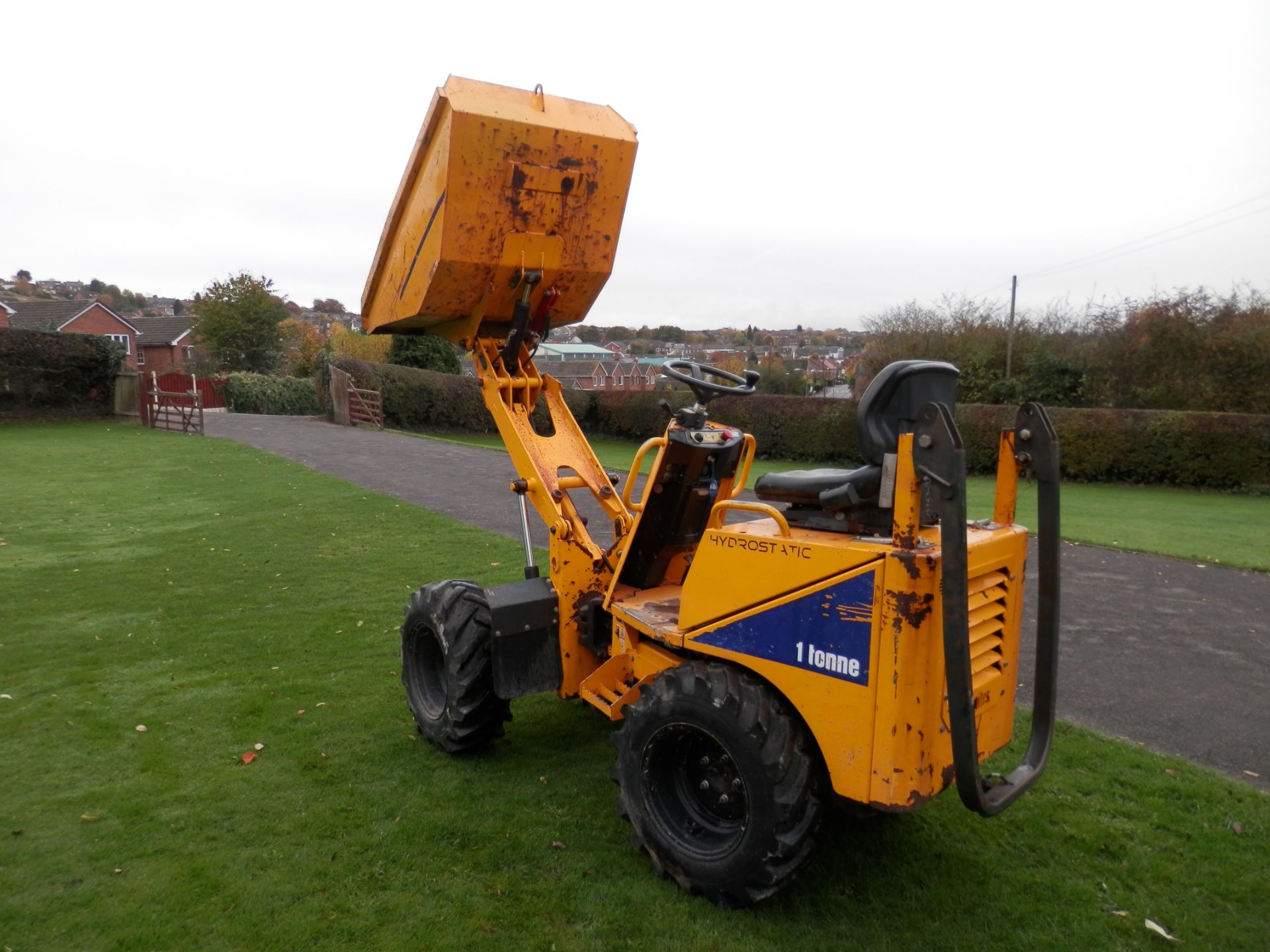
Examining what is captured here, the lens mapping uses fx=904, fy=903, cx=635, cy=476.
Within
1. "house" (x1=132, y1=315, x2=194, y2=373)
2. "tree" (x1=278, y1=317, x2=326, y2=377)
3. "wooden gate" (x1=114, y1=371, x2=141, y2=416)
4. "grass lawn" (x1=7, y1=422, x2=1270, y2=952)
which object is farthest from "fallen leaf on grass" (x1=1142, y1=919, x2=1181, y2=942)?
"house" (x1=132, y1=315, x2=194, y2=373)

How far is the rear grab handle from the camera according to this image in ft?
9.29

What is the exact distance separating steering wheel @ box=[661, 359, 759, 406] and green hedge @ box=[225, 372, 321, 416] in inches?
1383

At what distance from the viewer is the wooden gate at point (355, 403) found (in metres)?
28.9

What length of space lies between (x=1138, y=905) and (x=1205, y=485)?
20.2 meters

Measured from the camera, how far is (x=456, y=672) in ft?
15.4

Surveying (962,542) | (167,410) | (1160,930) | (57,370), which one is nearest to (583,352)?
(167,410)

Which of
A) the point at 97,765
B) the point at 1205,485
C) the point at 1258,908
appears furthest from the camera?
the point at 1205,485

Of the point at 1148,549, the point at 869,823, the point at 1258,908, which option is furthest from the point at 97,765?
the point at 1148,549

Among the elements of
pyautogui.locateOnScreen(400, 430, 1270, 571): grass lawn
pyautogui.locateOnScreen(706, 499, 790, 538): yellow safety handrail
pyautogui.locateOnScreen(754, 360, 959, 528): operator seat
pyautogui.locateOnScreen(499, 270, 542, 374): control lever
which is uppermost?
pyautogui.locateOnScreen(499, 270, 542, 374): control lever

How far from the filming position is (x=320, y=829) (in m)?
4.14

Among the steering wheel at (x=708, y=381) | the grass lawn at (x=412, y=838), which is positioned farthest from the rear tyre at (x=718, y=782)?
the steering wheel at (x=708, y=381)

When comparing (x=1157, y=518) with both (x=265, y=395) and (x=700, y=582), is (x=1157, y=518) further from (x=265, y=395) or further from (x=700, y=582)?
(x=265, y=395)

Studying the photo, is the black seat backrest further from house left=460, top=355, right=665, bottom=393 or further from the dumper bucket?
house left=460, top=355, right=665, bottom=393

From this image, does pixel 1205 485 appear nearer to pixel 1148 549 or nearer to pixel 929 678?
pixel 1148 549
